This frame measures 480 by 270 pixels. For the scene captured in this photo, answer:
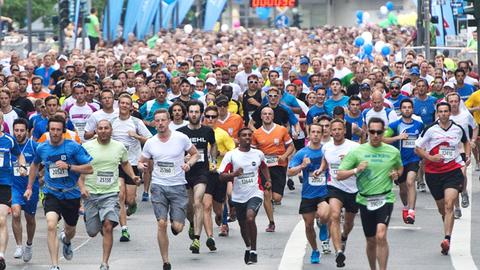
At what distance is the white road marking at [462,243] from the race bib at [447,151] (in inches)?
39.5

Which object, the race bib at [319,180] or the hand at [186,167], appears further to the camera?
the race bib at [319,180]

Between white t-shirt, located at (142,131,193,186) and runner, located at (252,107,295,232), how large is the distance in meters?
2.93

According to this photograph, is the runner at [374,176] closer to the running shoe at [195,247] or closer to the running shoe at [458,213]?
the running shoe at [195,247]

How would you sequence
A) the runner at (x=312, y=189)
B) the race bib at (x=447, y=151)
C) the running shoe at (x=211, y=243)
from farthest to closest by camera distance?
the race bib at (x=447, y=151) < the running shoe at (x=211, y=243) < the runner at (x=312, y=189)

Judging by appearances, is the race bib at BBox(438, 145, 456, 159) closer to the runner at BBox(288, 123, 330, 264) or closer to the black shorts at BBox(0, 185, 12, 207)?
the runner at BBox(288, 123, 330, 264)

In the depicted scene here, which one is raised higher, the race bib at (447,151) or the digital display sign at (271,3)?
the digital display sign at (271,3)

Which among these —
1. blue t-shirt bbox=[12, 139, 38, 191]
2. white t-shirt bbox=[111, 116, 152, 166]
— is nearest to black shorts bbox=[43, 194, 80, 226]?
blue t-shirt bbox=[12, 139, 38, 191]

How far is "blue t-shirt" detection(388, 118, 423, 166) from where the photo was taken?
2102 cm

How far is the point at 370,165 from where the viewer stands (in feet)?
51.7

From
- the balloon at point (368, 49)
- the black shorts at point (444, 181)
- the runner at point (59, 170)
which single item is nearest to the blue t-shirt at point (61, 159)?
the runner at point (59, 170)

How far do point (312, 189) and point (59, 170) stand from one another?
8.94 feet

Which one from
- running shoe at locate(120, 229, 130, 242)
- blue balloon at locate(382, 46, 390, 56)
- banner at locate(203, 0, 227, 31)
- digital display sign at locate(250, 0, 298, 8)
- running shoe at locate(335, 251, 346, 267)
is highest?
digital display sign at locate(250, 0, 298, 8)

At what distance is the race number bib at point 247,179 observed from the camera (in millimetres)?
17641

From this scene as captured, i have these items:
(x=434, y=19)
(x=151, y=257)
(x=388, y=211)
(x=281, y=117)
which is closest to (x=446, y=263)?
(x=388, y=211)
